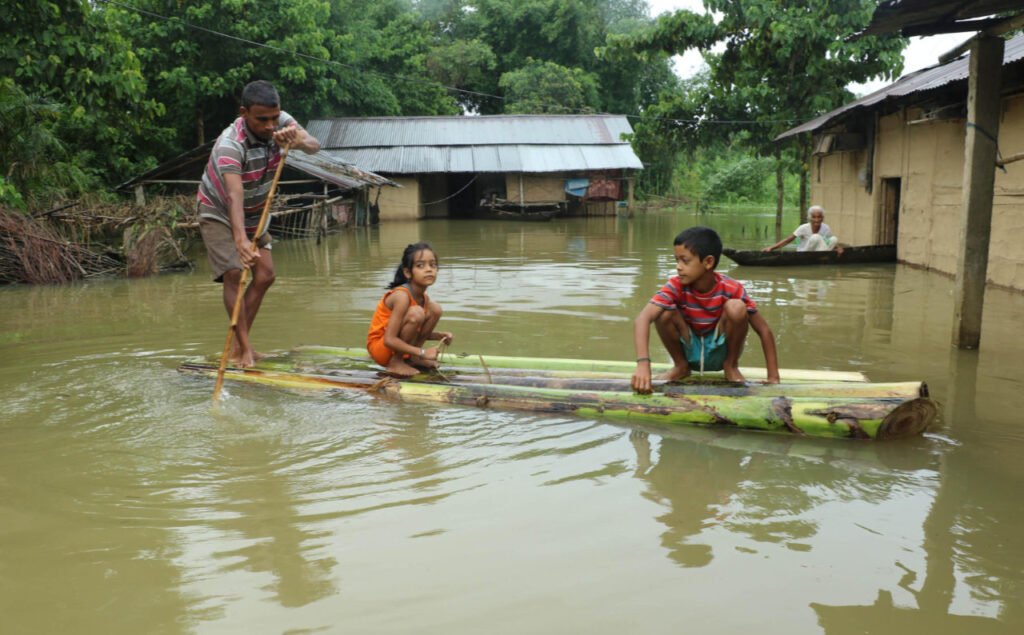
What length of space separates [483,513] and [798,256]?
8.85m

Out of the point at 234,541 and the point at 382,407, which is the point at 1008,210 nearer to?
the point at 382,407

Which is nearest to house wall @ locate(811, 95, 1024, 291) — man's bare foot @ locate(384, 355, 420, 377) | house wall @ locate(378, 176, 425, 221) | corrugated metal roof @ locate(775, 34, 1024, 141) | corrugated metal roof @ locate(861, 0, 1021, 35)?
corrugated metal roof @ locate(775, 34, 1024, 141)

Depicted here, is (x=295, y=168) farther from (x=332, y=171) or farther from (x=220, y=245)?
(x=220, y=245)

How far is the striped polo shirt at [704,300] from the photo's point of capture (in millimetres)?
4148

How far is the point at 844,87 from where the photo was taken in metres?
18.1

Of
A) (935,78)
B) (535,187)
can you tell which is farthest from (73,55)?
(535,187)

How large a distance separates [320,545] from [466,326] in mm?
4485

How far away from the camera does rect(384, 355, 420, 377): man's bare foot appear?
4.68 metres

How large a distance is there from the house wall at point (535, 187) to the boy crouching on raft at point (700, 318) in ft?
76.0

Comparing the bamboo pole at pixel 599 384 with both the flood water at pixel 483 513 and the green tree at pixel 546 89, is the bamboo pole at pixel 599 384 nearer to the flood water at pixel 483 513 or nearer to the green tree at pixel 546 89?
the flood water at pixel 483 513

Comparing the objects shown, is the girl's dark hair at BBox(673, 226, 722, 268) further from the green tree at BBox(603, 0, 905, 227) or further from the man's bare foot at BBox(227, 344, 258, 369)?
the green tree at BBox(603, 0, 905, 227)

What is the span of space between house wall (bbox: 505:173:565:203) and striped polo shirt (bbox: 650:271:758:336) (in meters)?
23.2

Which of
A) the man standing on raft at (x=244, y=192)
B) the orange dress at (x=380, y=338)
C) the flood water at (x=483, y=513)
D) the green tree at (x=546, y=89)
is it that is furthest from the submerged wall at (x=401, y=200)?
the orange dress at (x=380, y=338)

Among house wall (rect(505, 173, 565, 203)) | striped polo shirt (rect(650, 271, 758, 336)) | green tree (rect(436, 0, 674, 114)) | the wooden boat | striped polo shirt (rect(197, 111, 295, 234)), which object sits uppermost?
green tree (rect(436, 0, 674, 114))
